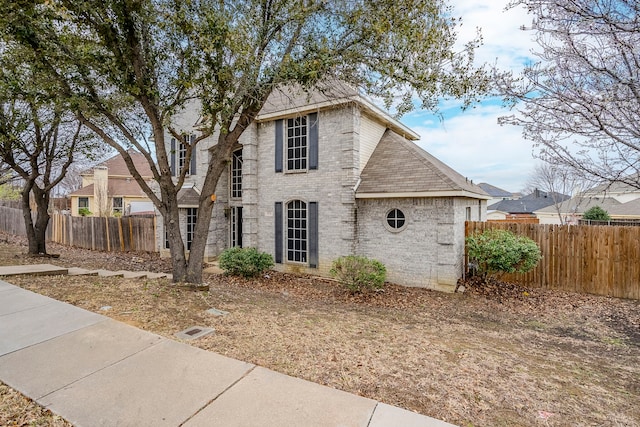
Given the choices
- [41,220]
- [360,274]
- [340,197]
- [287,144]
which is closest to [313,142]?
[287,144]

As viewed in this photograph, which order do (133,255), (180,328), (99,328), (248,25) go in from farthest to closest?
(133,255), (248,25), (180,328), (99,328)

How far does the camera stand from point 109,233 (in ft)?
55.4

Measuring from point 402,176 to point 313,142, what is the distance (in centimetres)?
359

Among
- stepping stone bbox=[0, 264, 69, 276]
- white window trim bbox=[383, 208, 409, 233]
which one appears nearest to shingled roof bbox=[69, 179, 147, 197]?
stepping stone bbox=[0, 264, 69, 276]

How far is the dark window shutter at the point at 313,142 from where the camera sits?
38.3ft

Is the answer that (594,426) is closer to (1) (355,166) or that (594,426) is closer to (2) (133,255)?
(1) (355,166)

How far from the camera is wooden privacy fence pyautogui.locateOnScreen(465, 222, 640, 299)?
8.78 metres

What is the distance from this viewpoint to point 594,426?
10.0ft

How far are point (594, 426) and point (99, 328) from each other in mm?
5909

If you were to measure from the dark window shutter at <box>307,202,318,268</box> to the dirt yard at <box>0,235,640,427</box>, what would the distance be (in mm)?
2696

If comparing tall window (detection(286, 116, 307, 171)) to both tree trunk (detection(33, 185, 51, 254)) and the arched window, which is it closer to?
the arched window

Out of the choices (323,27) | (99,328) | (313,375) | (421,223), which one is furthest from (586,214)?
(99,328)

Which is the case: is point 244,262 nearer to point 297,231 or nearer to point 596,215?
point 297,231

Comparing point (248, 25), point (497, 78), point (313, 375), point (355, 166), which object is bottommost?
point (313, 375)
